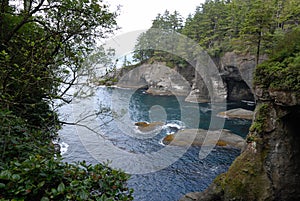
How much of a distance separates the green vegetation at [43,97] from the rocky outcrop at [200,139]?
47.4 ft

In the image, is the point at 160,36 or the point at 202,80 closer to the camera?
the point at 202,80

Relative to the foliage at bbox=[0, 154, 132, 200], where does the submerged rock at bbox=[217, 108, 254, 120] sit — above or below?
below

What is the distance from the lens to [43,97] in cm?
479

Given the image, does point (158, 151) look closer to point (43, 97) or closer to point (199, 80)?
point (43, 97)

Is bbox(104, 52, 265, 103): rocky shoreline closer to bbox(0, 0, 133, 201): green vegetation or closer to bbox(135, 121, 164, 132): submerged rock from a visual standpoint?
bbox(135, 121, 164, 132): submerged rock

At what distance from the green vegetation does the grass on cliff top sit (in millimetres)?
6763

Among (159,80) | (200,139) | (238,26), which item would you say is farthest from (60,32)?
(159,80)

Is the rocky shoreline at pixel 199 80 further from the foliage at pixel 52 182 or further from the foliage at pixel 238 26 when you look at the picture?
the foliage at pixel 52 182

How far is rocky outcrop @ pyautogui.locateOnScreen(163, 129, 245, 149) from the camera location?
→ 18533mm

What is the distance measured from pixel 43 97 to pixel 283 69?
8.58 metres

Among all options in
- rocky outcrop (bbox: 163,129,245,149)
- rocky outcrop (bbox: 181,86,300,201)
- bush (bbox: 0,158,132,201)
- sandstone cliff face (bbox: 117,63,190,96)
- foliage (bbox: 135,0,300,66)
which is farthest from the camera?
sandstone cliff face (bbox: 117,63,190,96)

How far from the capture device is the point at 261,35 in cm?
2300

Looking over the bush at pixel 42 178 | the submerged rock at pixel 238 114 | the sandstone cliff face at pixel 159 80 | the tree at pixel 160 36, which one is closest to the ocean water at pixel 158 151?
the submerged rock at pixel 238 114

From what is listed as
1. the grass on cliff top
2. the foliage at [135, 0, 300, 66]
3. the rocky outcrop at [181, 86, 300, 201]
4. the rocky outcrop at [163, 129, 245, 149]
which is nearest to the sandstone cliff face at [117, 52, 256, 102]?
the foliage at [135, 0, 300, 66]
